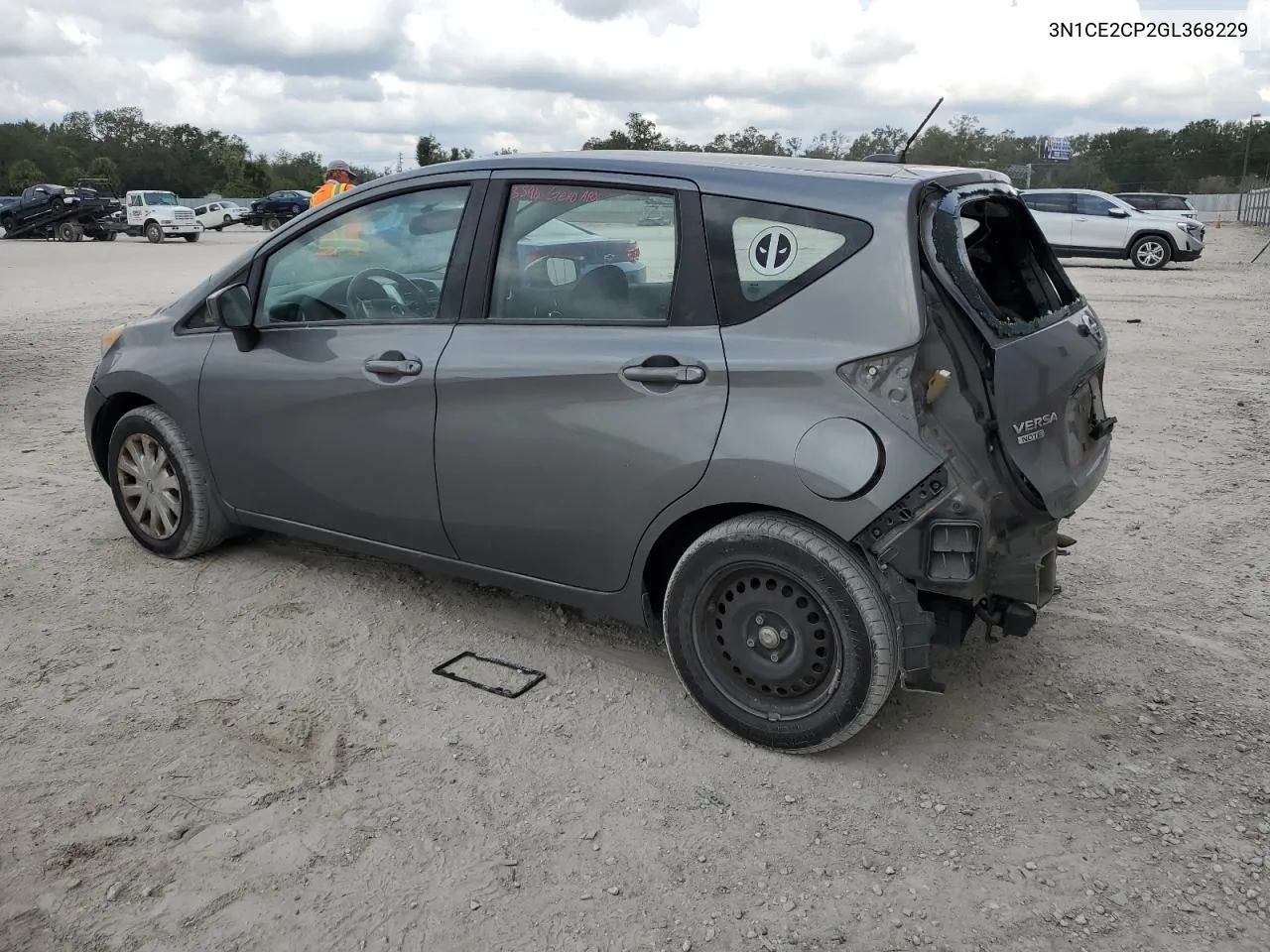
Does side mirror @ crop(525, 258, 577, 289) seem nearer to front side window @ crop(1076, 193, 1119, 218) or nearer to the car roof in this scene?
the car roof

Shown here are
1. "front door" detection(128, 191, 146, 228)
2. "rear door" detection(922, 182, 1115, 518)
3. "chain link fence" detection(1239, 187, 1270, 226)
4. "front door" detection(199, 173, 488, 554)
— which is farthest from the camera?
"chain link fence" detection(1239, 187, 1270, 226)

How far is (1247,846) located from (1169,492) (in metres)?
3.44

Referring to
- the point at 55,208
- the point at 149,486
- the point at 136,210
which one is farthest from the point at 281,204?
the point at 149,486

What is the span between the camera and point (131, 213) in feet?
114

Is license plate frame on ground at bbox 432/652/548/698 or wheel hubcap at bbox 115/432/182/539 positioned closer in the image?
license plate frame on ground at bbox 432/652/548/698

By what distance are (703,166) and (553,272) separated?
63cm

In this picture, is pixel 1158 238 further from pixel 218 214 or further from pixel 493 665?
pixel 218 214

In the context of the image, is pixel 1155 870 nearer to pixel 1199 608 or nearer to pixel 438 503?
pixel 1199 608

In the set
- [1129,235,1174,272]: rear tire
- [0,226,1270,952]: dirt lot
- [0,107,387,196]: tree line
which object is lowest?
[0,226,1270,952]: dirt lot

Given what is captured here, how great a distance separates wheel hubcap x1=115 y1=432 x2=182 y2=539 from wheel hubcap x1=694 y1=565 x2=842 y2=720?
267 centimetres

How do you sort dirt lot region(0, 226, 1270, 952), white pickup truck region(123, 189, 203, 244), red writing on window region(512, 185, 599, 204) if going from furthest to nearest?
white pickup truck region(123, 189, 203, 244), red writing on window region(512, 185, 599, 204), dirt lot region(0, 226, 1270, 952)

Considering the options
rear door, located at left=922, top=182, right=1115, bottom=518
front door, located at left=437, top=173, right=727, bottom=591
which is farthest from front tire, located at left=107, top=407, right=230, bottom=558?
rear door, located at left=922, top=182, right=1115, bottom=518

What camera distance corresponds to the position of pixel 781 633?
3.19m

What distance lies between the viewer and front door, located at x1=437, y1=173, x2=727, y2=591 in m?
3.25
